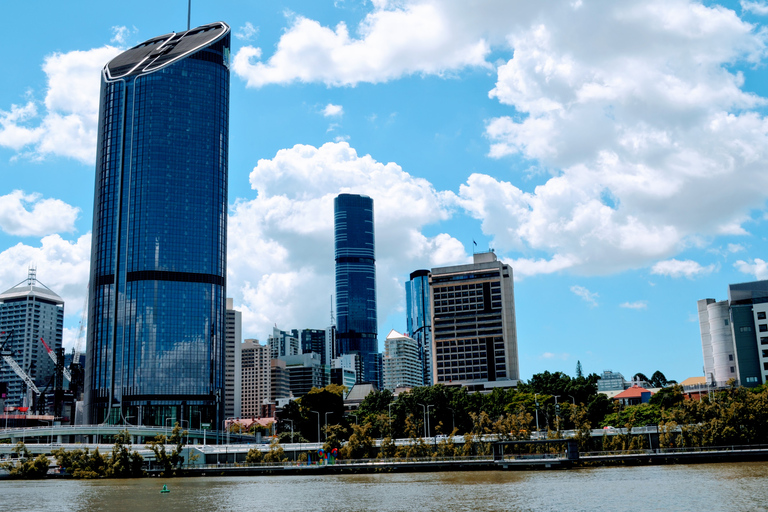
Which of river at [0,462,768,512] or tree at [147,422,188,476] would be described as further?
tree at [147,422,188,476]

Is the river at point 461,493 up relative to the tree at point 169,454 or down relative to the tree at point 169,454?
down

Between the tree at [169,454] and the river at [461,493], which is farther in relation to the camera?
the tree at [169,454]

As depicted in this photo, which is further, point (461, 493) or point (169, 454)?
point (169, 454)

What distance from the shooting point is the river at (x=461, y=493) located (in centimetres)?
8200

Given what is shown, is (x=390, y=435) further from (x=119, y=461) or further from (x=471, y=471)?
(x=119, y=461)

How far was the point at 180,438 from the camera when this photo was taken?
177 meters

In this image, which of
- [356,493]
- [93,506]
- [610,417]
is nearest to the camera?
[93,506]

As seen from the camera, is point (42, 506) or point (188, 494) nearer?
point (42, 506)

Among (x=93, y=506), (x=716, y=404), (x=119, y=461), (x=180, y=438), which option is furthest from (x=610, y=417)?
(x=93, y=506)

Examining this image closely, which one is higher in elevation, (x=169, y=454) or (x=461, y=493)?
(x=169, y=454)

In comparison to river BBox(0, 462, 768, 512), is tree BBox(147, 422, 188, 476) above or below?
above

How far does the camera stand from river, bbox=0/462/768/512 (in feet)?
269

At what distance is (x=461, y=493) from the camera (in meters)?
98.9

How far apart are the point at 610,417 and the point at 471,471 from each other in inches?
2438
